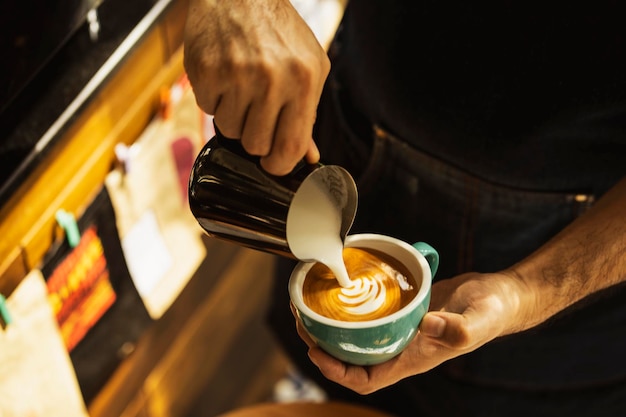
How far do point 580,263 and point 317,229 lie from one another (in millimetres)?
400

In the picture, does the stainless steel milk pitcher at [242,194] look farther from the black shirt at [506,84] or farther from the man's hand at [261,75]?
the black shirt at [506,84]

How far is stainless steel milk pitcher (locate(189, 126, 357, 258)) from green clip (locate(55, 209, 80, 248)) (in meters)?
0.46

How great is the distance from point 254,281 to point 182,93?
31.8 inches

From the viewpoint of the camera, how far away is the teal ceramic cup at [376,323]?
104 cm

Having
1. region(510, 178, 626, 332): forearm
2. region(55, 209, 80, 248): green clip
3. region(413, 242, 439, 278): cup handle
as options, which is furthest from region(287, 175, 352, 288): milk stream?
region(55, 209, 80, 248): green clip

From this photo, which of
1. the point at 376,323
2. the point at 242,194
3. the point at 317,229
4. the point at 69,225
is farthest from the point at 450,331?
the point at 69,225

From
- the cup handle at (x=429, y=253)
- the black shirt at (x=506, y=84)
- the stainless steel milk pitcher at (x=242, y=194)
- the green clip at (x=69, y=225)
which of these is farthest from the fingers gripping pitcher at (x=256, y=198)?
the green clip at (x=69, y=225)

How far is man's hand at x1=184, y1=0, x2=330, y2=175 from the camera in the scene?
906 millimetres

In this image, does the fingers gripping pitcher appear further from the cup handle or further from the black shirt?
the black shirt

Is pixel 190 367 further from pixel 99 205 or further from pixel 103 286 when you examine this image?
pixel 99 205

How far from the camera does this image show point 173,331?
6.44ft

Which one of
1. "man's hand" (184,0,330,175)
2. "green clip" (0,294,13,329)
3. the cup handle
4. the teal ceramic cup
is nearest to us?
"man's hand" (184,0,330,175)

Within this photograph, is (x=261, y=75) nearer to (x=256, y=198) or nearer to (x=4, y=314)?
(x=256, y=198)

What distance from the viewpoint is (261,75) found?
90 cm
